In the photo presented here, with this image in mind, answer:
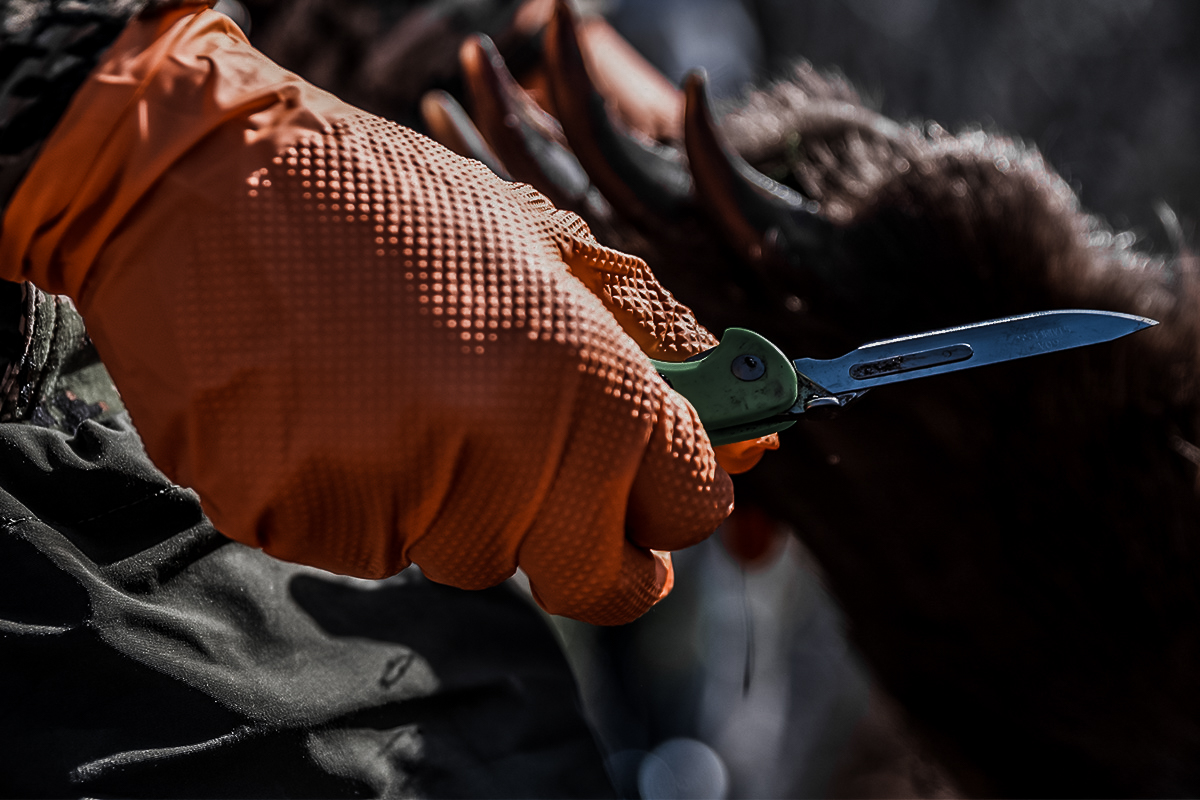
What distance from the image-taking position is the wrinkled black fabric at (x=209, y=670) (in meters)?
0.50

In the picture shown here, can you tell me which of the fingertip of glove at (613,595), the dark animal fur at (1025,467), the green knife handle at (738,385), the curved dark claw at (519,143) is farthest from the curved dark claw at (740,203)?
the fingertip of glove at (613,595)

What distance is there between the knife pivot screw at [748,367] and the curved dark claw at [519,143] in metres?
0.39

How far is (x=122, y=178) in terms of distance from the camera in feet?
1.63

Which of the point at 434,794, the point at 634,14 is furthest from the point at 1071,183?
the point at 634,14

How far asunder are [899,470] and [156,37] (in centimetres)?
76

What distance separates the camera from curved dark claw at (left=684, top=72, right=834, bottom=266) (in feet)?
2.59

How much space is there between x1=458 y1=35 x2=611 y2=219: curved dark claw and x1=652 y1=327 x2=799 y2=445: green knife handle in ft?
1.24

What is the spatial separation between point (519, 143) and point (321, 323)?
48cm

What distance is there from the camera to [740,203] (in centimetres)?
81

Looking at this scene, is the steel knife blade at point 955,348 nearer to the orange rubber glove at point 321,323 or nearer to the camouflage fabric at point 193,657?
the orange rubber glove at point 321,323

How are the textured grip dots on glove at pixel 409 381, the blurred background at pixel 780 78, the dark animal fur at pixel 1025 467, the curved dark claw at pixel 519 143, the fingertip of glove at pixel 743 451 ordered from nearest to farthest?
the textured grip dots on glove at pixel 409 381, the fingertip of glove at pixel 743 451, the dark animal fur at pixel 1025 467, the curved dark claw at pixel 519 143, the blurred background at pixel 780 78

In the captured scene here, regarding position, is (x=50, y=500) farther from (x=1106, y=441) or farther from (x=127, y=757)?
(x=1106, y=441)

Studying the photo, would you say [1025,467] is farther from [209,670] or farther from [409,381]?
[209,670]

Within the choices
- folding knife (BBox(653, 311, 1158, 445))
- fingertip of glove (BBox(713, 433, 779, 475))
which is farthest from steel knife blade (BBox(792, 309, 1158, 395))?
fingertip of glove (BBox(713, 433, 779, 475))
